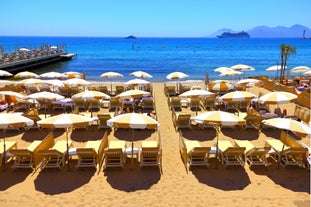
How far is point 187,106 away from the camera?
53.6 feet

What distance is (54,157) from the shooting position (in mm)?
8742

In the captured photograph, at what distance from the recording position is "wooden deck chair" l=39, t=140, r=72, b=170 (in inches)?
325

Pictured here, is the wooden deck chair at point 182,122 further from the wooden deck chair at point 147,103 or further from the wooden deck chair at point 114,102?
the wooden deck chair at point 114,102

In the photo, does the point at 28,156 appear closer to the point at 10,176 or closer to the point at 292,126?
the point at 10,176

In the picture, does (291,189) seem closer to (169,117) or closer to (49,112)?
(169,117)

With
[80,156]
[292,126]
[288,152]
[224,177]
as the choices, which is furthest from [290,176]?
[80,156]

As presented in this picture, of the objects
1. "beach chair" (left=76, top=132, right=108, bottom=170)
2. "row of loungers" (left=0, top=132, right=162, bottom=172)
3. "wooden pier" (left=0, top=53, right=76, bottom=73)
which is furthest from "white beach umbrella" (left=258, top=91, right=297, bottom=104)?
"wooden pier" (left=0, top=53, right=76, bottom=73)

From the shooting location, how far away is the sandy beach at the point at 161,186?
690 cm

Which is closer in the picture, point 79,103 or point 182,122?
point 182,122

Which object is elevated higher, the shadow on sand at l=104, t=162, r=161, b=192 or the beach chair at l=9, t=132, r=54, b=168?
the beach chair at l=9, t=132, r=54, b=168

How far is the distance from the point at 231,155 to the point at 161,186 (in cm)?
248

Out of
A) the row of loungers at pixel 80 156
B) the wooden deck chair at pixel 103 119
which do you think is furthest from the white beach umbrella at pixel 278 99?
the wooden deck chair at pixel 103 119

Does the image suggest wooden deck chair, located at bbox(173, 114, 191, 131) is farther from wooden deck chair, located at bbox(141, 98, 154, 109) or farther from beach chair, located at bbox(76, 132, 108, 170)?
beach chair, located at bbox(76, 132, 108, 170)

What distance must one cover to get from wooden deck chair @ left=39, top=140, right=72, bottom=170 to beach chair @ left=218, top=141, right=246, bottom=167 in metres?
4.68
